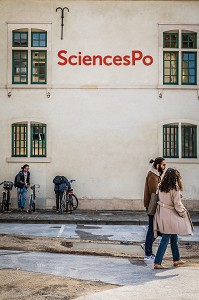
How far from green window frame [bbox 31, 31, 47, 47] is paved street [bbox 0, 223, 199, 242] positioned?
7.77 metres

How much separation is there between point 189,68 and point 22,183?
311 inches

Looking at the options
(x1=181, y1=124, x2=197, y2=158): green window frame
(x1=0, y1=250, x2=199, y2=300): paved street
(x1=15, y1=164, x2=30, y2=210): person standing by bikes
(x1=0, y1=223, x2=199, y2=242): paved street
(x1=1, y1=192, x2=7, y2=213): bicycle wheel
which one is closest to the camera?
(x1=0, y1=250, x2=199, y2=300): paved street

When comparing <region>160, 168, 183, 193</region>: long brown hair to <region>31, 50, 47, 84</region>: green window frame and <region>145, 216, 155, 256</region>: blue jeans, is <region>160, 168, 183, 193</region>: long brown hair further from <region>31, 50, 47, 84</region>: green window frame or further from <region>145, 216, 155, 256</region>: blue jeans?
<region>31, 50, 47, 84</region>: green window frame

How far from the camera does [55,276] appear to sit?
8375 millimetres

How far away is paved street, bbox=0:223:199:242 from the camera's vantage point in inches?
553

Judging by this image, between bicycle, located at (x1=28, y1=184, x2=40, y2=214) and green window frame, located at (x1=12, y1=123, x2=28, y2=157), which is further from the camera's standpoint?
green window frame, located at (x1=12, y1=123, x2=28, y2=157)

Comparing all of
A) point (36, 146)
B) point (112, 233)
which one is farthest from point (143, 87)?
point (112, 233)

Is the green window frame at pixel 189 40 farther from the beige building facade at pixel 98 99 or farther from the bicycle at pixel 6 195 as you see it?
the bicycle at pixel 6 195

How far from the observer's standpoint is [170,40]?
2156 cm

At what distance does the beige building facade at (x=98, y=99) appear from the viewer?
21.2 m

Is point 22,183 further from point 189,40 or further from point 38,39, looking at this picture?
point 189,40

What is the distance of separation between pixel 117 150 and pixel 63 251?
34.1ft

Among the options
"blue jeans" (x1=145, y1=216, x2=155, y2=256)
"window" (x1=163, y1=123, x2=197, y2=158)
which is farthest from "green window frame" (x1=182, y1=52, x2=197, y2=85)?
"blue jeans" (x1=145, y1=216, x2=155, y2=256)

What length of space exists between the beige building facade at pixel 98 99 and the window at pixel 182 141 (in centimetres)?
4
